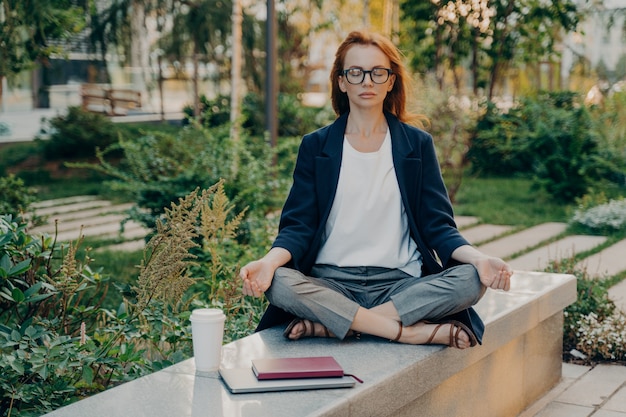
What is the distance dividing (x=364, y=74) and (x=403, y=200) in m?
0.49

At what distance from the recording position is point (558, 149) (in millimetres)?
9930

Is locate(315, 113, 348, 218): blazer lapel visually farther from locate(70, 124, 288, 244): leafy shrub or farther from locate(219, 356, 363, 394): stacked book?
locate(70, 124, 288, 244): leafy shrub

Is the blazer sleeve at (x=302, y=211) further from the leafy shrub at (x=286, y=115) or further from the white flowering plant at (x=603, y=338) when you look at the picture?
the leafy shrub at (x=286, y=115)

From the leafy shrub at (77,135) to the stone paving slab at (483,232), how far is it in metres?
6.36

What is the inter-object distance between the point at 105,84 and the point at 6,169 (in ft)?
13.1

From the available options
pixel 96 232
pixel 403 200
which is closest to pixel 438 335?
pixel 403 200

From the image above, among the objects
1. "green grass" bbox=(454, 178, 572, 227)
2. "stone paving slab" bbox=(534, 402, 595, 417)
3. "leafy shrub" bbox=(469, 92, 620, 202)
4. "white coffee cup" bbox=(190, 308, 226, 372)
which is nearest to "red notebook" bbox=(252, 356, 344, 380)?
"white coffee cup" bbox=(190, 308, 226, 372)

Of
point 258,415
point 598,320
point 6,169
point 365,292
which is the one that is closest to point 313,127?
point 6,169

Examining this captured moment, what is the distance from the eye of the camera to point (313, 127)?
528 inches

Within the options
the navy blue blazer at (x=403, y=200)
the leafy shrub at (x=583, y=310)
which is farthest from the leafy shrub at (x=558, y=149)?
the navy blue blazer at (x=403, y=200)

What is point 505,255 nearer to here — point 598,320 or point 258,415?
point 598,320

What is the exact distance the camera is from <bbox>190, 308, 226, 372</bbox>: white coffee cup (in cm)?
263

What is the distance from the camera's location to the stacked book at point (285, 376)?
2496mm

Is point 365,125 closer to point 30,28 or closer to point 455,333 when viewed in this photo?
point 455,333
